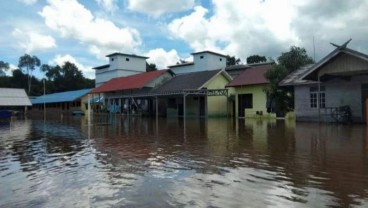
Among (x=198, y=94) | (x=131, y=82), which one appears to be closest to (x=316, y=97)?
(x=198, y=94)

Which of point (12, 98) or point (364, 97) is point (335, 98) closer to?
point (364, 97)

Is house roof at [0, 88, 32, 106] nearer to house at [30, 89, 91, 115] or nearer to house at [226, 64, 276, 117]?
house at [30, 89, 91, 115]

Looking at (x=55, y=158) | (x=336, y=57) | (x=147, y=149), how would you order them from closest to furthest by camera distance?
(x=55, y=158) → (x=147, y=149) → (x=336, y=57)

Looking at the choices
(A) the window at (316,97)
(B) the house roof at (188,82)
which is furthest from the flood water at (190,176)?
(B) the house roof at (188,82)

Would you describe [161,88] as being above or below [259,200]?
above

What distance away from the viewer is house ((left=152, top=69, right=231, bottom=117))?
33594 millimetres

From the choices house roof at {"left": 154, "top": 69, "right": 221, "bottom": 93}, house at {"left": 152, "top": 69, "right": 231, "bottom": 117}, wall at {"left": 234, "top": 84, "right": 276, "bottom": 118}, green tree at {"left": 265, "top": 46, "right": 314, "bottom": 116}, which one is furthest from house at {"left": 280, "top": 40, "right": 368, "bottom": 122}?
house roof at {"left": 154, "top": 69, "right": 221, "bottom": 93}

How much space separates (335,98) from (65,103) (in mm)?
49200

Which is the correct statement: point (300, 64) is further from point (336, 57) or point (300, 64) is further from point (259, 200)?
point (259, 200)

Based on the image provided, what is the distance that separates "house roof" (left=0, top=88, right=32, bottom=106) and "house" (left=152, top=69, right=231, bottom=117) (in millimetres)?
22625

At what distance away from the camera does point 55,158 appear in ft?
33.1

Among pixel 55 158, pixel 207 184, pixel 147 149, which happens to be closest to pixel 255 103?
pixel 147 149

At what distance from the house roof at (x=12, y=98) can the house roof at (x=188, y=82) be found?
22.7 m

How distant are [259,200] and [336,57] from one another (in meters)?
16.5
